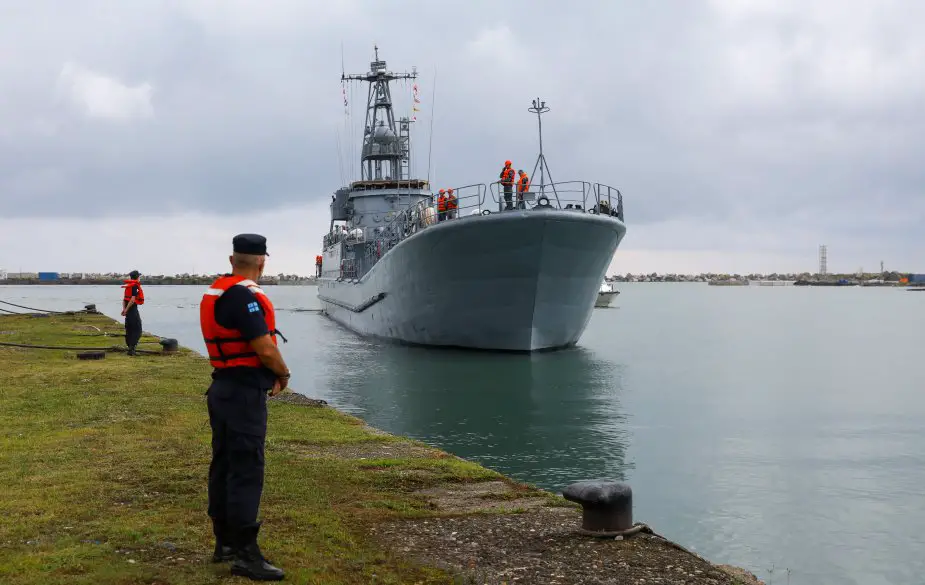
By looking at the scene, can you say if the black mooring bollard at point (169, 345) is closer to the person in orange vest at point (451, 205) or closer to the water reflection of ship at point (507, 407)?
the water reflection of ship at point (507, 407)

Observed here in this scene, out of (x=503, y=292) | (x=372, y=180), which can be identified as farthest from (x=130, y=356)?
(x=372, y=180)

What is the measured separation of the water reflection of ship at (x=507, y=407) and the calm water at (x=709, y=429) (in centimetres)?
5

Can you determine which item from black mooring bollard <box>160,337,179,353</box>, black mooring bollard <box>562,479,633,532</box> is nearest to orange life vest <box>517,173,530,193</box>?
black mooring bollard <box>160,337,179,353</box>

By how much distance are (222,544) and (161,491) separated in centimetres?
195

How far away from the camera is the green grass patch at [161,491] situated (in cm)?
459

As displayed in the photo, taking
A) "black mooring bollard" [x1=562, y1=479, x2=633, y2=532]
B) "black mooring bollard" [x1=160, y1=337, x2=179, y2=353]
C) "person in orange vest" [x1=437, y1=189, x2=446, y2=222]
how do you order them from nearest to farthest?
1. "black mooring bollard" [x1=562, y1=479, x2=633, y2=532]
2. "black mooring bollard" [x1=160, y1=337, x2=179, y2=353]
3. "person in orange vest" [x1=437, y1=189, x2=446, y2=222]

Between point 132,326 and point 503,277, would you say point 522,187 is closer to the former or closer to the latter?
point 503,277

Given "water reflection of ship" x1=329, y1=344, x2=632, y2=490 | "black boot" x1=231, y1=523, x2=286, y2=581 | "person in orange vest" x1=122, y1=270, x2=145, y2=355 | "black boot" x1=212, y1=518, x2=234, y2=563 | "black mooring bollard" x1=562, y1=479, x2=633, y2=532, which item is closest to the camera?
"black boot" x1=231, y1=523, x2=286, y2=581

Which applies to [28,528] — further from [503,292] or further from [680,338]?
[680,338]

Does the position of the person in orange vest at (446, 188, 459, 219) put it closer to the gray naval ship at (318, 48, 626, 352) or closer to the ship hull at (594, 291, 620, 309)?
the gray naval ship at (318, 48, 626, 352)

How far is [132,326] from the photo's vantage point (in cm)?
1748

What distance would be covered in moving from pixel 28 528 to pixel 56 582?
1105mm

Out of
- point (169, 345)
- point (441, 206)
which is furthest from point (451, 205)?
point (169, 345)

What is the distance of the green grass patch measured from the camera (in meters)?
4.59
